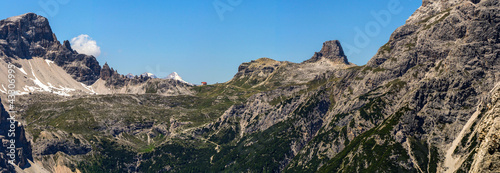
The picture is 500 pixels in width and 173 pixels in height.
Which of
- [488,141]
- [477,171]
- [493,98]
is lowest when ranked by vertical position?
[477,171]

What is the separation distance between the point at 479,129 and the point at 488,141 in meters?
1.99

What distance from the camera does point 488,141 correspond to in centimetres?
3212

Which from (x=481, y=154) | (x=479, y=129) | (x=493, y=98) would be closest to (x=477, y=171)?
(x=481, y=154)

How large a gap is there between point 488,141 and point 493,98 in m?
4.70

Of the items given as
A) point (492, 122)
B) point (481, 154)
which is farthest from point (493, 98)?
point (481, 154)

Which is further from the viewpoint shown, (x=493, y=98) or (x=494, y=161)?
(x=493, y=98)

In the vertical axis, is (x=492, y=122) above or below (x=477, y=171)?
above

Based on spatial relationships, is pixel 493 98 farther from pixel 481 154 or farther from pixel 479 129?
pixel 481 154

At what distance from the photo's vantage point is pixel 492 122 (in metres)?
32.9

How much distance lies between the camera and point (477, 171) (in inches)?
1293

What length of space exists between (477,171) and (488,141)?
2.65 m

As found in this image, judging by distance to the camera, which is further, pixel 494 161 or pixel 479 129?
pixel 479 129

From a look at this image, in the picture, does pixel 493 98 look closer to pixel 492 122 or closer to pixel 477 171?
pixel 492 122

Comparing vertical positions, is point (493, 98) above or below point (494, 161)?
above
